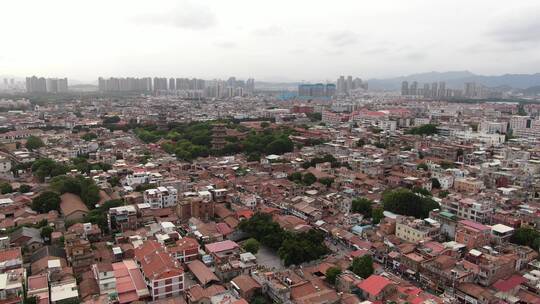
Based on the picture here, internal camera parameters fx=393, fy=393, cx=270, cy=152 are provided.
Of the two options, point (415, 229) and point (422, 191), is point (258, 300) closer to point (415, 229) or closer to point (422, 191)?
point (415, 229)

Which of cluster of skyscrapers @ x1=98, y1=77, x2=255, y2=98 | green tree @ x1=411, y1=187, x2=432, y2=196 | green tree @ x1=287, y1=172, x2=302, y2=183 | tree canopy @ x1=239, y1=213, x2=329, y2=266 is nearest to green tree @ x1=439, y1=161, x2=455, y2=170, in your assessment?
green tree @ x1=411, y1=187, x2=432, y2=196

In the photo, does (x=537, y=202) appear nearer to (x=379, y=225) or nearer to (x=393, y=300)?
(x=379, y=225)

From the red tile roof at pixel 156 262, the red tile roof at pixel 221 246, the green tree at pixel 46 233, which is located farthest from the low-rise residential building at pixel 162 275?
the green tree at pixel 46 233

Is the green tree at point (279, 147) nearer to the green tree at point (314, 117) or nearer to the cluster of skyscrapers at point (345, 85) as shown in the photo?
the green tree at point (314, 117)

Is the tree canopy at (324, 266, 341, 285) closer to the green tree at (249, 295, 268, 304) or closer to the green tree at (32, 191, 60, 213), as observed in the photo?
the green tree at (249, 295, 268, 304)

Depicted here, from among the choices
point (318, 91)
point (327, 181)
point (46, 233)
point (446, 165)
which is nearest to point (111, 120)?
point (327, 181)

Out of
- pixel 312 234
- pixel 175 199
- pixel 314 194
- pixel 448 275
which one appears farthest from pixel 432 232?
pixel 175 199
